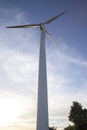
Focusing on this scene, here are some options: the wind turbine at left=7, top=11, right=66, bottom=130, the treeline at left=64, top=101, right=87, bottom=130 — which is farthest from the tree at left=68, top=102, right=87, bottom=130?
the wind turbine at left=7, top=11, right=66, bottom=130

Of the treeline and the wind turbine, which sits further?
the treeline

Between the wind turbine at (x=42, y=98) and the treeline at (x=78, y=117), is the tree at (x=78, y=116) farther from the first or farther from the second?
the wind turbine at (x=42, y=98)

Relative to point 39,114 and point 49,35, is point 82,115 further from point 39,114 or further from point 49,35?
point 39,114

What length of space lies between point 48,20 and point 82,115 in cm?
6116

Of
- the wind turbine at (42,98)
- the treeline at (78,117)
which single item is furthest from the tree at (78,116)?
the wind turbine at (42,98)

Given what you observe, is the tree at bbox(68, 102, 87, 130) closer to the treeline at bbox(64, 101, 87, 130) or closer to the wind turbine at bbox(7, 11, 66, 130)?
the treeline at bbox(64, 101, 87, 130)

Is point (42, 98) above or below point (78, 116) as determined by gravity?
below

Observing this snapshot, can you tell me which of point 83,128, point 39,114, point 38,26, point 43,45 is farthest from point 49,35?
point 83,128

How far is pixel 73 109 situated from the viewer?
107562mm

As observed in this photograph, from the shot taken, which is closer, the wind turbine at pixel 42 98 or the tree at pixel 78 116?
the wind turbine at pixel 42 98

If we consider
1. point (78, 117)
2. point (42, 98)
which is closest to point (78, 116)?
point (78, 117)

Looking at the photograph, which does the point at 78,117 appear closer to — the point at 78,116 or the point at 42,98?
the point at 78,116

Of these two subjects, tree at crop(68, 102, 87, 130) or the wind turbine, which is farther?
tree at crop(68, 102, 87, 130)

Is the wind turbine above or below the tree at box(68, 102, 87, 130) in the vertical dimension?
below
